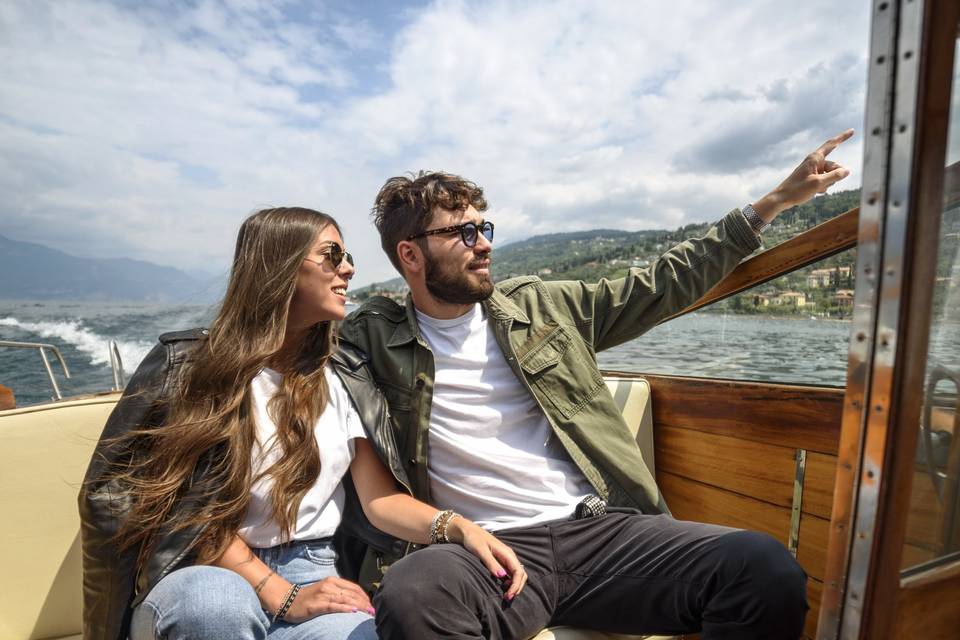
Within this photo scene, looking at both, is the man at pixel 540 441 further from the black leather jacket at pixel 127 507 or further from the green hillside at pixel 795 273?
the black leather jacket at pixel 127 507

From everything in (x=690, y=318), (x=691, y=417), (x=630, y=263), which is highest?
(x=630, y=263)

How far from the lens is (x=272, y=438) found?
162cm

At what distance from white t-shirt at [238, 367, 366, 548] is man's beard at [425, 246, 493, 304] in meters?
0.46

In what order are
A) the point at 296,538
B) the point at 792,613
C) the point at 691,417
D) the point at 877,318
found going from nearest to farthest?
the point at 877,318
the point at 792,613
the point at 296,538
the point at 691,417

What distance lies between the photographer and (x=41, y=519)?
5.60 ft

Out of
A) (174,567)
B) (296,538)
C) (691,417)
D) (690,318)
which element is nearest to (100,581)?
(174,567)

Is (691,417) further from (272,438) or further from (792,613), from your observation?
(272,438)

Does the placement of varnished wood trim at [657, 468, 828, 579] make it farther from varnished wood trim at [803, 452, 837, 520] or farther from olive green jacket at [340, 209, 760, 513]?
olive green jacket at [340, 209, 760, 513]

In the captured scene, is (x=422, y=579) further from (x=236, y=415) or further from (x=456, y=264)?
(x=456, y=264)

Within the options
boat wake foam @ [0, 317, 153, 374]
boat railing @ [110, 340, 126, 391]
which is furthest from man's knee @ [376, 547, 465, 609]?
boat wake foam @ [0, 317, 153, 374]

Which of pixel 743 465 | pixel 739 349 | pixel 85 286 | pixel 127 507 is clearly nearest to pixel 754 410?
pixel 743 465

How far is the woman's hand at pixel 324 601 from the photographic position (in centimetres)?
144

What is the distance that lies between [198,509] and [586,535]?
1015 mm

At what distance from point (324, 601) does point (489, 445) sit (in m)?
0.63
